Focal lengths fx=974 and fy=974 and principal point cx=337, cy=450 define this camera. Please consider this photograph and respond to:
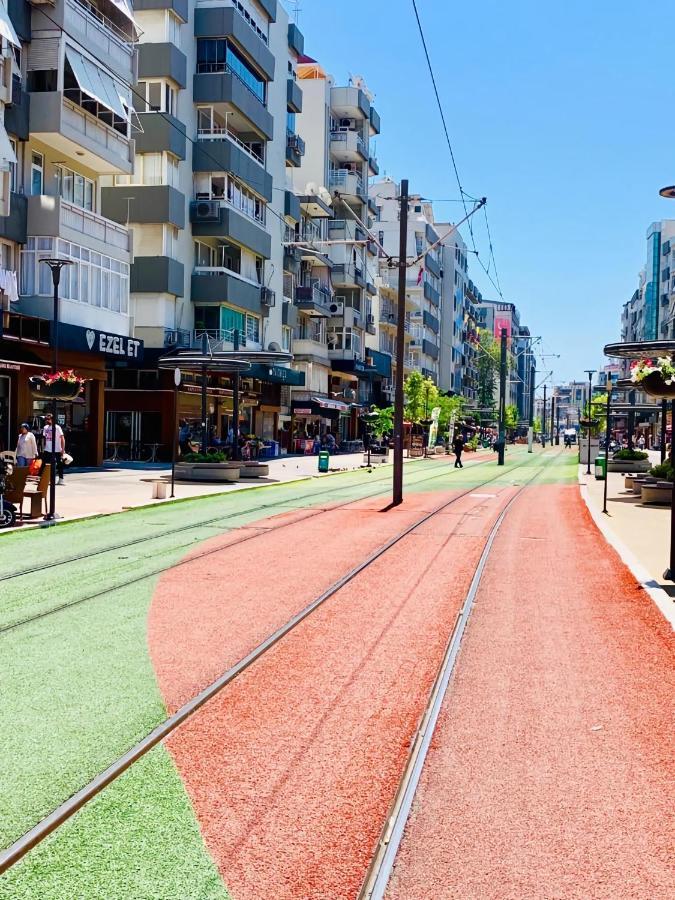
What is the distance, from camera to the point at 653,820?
4719mm

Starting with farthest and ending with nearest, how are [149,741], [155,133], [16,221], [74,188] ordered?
1. [155,133]
2. [74,188]
3. [16,221]
4. [149,741]

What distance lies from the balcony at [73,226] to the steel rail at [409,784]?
2578 centimetres

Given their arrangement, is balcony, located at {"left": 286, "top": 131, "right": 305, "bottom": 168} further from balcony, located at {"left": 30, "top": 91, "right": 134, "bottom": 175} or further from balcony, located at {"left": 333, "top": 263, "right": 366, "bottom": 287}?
balcony, located at {"left": 30, "top": 91, "right": 134, "bottom": 175}

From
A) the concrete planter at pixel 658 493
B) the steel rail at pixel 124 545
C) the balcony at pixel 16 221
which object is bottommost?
the steel rail at pixel 124 545

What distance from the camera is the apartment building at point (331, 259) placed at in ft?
209

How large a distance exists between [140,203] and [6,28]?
16585 millimetres

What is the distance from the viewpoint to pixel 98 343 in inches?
1303

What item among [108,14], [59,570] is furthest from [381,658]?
[108,14]

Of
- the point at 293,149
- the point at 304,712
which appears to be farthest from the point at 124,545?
the point at 293,149

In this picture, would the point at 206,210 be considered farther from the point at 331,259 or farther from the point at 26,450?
the point at 331,259

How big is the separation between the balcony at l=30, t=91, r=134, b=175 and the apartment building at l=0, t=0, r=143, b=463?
35mm

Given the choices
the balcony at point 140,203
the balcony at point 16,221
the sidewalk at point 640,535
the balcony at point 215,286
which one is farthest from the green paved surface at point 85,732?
the balcony at point 215,286

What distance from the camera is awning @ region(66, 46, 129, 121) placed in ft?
102

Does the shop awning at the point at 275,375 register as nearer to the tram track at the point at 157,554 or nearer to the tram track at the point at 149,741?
the tram track at the point at 157,554
